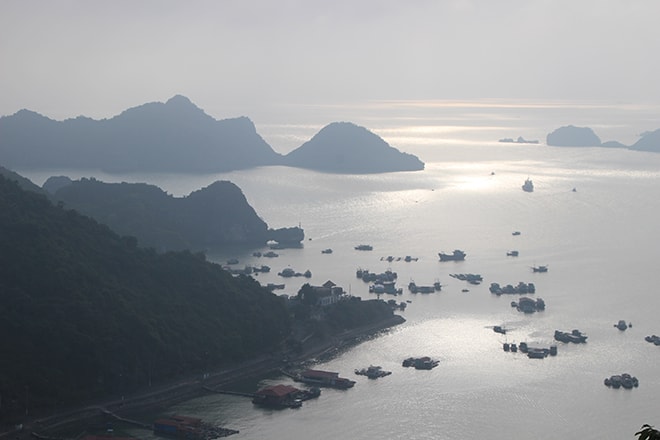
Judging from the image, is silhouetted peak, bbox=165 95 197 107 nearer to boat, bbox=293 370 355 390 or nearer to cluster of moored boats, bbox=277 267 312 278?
Answer: cluster of moored boats, bbox=277 267 312 278

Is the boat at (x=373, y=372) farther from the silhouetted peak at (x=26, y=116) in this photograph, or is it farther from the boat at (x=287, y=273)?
the silhouetted peak at (x=26, y=116)

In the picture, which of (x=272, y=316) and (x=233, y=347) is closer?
(x=233, y=347)

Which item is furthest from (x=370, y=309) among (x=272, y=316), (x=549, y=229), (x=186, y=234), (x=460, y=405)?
(x=549, y=229)

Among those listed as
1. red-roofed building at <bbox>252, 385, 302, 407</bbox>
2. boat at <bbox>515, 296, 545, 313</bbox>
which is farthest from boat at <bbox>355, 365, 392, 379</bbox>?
boat at <bbox>515, 296, 545, 313</bbox>

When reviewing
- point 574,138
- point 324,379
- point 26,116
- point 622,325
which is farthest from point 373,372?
point 574,138

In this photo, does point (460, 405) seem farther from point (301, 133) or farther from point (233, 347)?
point (301, 133)

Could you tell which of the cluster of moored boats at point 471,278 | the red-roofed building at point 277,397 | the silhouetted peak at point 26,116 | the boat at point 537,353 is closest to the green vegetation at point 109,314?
the red-roofed building at point 277,397
